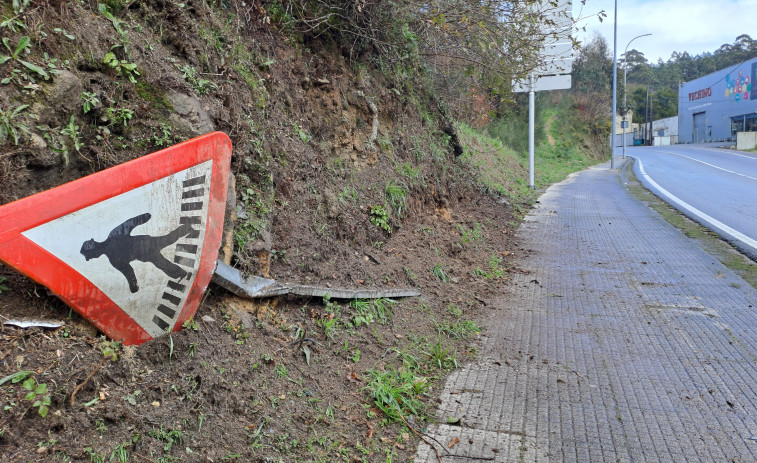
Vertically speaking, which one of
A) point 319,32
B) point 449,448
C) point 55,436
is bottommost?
point 449,448

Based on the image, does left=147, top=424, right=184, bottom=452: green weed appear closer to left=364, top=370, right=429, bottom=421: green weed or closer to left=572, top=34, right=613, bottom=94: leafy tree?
left=364, top=370, right=429, bottom=421: green weed

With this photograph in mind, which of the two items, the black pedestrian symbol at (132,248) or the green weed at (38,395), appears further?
the black pedestrian symbol at (132,248)

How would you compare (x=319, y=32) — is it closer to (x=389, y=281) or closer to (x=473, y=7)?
(x=473, y=7)

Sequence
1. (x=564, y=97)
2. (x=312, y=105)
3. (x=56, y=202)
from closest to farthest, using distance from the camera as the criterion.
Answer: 1. (x=56, y=202)
2. (x=312, y=105)
3. (x=564, y=97)

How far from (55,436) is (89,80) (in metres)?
1.96

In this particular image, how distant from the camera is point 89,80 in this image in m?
3.06

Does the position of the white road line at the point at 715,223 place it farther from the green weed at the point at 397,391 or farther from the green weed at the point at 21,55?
the green weed at the point at 21,55

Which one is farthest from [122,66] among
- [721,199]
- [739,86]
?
[739,86]

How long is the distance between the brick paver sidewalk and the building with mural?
62.4 metres

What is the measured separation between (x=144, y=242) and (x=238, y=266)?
0.92m

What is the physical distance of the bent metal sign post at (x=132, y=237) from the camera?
2.31 meters

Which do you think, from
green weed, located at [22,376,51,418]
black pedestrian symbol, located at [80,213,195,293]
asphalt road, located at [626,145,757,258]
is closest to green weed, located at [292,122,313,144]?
black pedestrian symbol, located at [80,213,195,293]

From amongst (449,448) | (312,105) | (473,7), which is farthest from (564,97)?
(449,448)

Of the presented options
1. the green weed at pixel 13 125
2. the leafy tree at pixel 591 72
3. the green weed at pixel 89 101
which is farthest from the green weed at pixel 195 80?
the leafy tree at pixel 591 72
